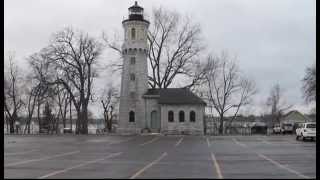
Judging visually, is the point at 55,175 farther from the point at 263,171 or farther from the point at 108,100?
the point at 108,100

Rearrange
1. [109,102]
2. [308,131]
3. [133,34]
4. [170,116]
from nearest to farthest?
[308,131]
[133,34]
[170,116]
[109,102]

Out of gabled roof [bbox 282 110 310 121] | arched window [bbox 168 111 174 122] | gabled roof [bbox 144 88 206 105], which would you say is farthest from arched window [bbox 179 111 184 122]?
gabled roof [bbox 282 110 310 121]

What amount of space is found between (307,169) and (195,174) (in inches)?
170

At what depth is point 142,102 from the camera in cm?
7725

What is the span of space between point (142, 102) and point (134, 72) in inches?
166

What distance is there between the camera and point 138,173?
1853cm

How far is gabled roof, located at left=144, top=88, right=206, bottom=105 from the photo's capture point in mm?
77188

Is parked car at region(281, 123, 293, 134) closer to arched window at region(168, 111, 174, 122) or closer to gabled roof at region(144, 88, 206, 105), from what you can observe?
gabled roof at region(144, 88, 206, 105)

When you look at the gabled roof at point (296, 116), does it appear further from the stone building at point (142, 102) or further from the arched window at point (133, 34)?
the arched window at point (133, 34)

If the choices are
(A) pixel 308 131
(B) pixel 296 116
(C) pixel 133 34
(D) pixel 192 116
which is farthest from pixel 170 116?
(B) pixel 296 116

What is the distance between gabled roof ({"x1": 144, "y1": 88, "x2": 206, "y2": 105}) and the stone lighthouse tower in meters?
1.94

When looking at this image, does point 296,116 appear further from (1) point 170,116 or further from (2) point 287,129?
(1) point 170,116

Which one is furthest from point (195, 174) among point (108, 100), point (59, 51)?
point (108, 100)

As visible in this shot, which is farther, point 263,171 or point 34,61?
point 34,61
